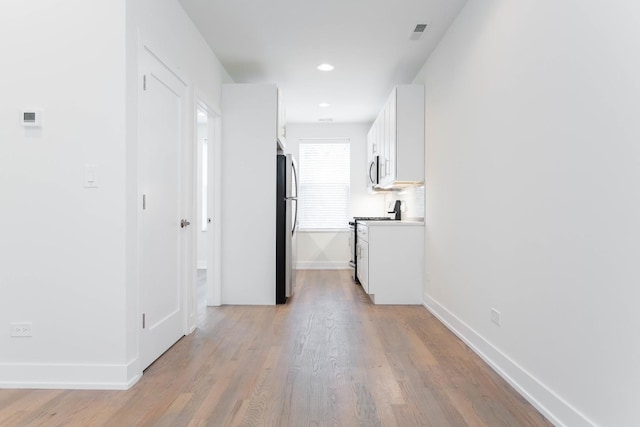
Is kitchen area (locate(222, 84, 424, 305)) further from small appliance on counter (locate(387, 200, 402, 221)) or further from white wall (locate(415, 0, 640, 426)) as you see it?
white wall (locate(415, 0, 640, 426))

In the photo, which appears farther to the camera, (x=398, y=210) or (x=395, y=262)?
(x=398, y=210)

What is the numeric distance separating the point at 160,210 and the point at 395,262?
8.46ft

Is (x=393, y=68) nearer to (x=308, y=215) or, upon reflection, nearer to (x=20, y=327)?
(x=308, y=215)

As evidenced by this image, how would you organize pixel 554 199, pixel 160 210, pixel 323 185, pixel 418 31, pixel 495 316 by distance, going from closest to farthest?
pixel 554 199 → pixel 495 316 → pixel 160 210 → pixel 418 31 → pixel 323 185

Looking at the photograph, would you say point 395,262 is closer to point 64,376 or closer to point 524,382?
point 524,382

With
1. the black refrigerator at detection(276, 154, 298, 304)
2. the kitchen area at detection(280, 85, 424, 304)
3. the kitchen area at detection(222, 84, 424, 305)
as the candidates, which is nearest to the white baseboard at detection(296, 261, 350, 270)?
the kitchen area at detection(280, 85, 424, 304)

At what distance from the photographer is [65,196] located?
2.29 meters

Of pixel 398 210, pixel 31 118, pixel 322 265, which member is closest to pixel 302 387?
pixel 31 118

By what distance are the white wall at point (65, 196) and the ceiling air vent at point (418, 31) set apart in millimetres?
2392

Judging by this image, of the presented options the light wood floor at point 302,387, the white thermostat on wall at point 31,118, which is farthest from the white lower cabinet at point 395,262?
the white thermostat on wall at point 31,118

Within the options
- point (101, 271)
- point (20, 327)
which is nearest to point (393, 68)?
point (101, 271)

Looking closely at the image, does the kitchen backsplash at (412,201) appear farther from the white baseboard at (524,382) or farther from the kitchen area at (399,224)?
the white baseboard at (524,382)

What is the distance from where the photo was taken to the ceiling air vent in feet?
11.8

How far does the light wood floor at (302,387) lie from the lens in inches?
77.5
